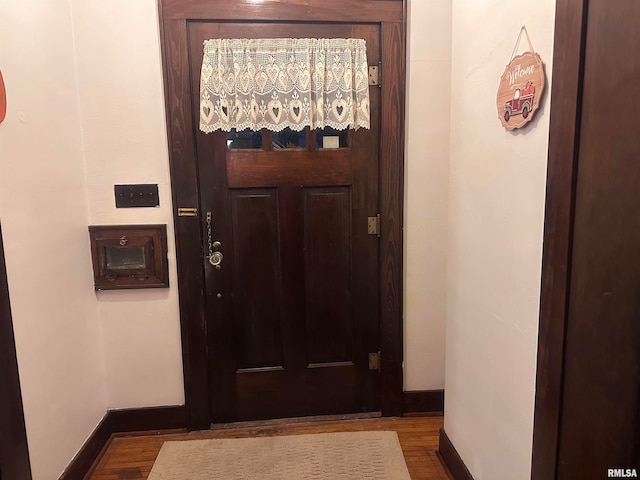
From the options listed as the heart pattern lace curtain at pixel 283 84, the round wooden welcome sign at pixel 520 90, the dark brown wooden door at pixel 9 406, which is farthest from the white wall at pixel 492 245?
the dark brown wooden door at pixel 9 406

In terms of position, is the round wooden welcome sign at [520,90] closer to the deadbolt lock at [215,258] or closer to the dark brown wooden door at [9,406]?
the deadbolt lock at [215,258]

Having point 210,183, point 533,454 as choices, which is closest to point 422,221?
point 210,183

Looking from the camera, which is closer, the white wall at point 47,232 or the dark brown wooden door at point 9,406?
the dark brown wooden door at point 9,406

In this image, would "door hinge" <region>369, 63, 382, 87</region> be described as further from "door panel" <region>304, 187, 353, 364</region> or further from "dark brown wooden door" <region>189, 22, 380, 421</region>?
"door panel" <region>304, 187, 353, 364</region>

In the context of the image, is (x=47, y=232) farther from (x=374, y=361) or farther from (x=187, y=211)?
(x=374, y=361)

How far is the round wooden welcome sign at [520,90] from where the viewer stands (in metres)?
1.09

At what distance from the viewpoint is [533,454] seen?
1158mm

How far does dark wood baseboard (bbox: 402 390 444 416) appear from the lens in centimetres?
229

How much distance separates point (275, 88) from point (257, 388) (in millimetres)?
1528

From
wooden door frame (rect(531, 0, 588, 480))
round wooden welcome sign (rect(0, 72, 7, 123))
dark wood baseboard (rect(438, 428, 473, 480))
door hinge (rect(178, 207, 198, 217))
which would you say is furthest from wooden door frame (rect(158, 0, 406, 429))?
wooden door frame (rect(531, 0, 588, 480))

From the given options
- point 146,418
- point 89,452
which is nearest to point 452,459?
point 146,418

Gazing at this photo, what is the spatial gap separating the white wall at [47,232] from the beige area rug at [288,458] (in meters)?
0.46

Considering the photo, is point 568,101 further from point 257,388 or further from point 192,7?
point 257,388

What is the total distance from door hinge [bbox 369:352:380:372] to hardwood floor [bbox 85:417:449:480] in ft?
0.91
